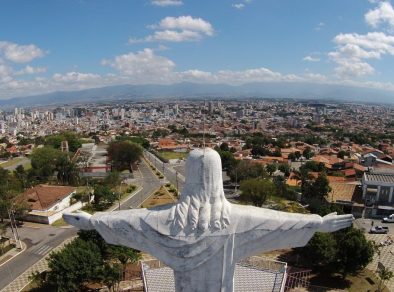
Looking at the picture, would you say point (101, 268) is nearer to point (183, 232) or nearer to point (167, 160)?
point (183, 232)

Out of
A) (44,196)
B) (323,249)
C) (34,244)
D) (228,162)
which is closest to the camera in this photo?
(323,249)

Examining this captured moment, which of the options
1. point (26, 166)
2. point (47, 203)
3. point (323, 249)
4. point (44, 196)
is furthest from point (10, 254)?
point (26, 166)

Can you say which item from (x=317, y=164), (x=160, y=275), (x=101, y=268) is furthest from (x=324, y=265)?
(x=317, y=164)

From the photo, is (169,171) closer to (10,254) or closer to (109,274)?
(10,254)

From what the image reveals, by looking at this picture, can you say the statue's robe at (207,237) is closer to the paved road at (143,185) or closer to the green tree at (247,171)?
the paved road at (143,185)

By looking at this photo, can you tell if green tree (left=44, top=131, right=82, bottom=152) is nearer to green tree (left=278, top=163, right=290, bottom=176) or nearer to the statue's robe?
green tree (left=278, top=163, right=290, bottom=176)

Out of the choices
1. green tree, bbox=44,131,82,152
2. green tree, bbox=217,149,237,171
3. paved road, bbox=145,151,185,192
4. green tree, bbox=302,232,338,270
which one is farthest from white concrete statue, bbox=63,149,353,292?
green tree, bbox=44,131,82,152
